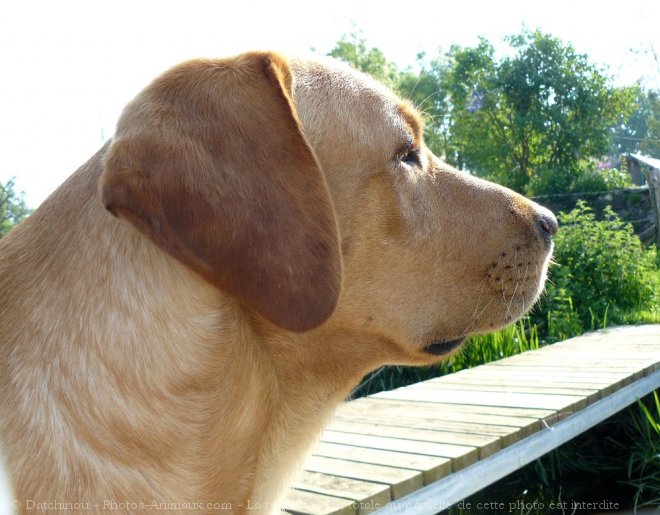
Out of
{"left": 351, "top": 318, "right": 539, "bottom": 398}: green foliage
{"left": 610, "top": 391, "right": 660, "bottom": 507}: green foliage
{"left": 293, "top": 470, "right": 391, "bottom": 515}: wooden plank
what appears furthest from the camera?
{"left": 351, "top": 318, "right": 539, "bottom": 398}: green foliage

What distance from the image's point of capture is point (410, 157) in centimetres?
213

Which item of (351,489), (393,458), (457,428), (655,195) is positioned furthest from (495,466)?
(655,195)

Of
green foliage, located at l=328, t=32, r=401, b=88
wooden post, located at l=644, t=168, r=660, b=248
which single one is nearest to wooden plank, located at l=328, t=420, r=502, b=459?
wooden post, located at l=644, t=168, r=660, b=248

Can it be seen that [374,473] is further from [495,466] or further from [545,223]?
[545,223]

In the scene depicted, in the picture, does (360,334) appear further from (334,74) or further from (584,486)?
(584,486)

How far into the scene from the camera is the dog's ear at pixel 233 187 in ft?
4.68

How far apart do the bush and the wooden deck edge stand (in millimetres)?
3923

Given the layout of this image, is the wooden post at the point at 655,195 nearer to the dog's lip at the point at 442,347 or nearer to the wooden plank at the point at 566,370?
the wooden plank at the point at 566,370

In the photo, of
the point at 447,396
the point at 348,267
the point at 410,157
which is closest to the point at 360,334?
the point at 348,267

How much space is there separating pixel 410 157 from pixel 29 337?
1214 millimetres

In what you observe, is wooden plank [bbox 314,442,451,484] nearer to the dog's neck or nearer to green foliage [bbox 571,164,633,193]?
the dog's neck

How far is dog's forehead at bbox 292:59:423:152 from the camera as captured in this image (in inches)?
76.6

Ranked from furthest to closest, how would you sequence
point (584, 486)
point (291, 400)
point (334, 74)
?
point (584, 486)
point (334, 74)
point (291, 400)

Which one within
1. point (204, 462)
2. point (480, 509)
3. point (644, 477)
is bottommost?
point (480, 509)
